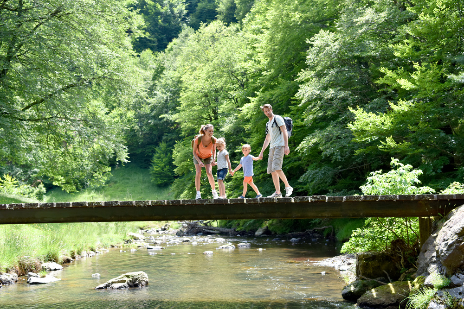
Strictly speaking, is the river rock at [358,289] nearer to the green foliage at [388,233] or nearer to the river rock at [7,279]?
the green foliage at [388,233]

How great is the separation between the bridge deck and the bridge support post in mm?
331

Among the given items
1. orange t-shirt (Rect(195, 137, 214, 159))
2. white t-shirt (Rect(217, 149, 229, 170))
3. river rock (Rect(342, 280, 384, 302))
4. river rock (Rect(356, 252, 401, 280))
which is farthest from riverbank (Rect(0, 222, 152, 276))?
river rock (Rect(356, 252, 401, 280))

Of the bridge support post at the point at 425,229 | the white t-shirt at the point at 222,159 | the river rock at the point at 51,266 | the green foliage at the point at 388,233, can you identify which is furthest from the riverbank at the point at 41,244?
the bridge support post at the point at 425,229

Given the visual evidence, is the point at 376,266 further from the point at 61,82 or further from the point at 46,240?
the point at 61,82

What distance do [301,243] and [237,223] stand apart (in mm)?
8836

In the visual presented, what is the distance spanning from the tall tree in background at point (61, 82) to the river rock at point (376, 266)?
42.8 ft

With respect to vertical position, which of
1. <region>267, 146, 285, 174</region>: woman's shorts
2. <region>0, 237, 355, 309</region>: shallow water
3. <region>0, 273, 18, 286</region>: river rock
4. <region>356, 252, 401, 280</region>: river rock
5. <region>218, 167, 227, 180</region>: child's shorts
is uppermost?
<region>267, 146, 285, 174</region>: woman's shorts

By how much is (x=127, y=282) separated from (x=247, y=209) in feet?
16.3

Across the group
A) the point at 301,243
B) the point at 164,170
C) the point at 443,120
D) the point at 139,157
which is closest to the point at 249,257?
the point at 301,243

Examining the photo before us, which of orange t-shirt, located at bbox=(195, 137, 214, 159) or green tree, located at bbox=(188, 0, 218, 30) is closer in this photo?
orange t-shirt, located at bbox=(195, 137, 214, 159)

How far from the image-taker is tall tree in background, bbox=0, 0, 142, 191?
17.3 metres

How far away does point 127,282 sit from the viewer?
12977mm

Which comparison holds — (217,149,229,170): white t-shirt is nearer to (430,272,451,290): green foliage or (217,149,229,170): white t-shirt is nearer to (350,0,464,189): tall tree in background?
(430,272,451,290): green foliage

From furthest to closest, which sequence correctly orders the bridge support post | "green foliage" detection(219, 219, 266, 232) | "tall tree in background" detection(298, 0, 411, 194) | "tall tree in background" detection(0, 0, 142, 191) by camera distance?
"green foliage" detection(219, 219, 266, 232) → "tall tree in background" detection(298, 0, 411, 194) → "tall tree in background" detection(0, 0, 142, 191) → the bridge support post
